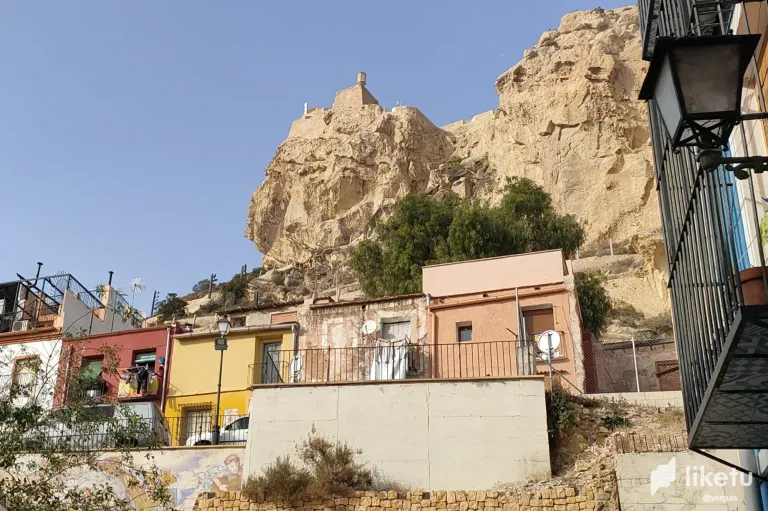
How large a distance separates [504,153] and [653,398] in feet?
177

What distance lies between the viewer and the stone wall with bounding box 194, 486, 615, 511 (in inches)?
686

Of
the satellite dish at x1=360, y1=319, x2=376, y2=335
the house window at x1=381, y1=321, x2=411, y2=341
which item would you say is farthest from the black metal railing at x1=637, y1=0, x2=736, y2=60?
the satellite dish at x1=360, y1=319, x2=376, y2=335

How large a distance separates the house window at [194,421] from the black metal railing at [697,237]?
17.1 meters

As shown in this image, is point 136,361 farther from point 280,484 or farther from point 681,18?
point 681,18

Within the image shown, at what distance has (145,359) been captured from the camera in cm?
2866

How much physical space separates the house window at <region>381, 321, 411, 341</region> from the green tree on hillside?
27.0 ft

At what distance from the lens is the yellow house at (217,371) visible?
2600cm

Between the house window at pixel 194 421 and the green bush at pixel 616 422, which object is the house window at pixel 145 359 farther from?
the green bush at pixel 616 422

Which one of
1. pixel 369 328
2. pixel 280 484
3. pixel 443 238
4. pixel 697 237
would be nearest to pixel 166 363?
pixel 369 328

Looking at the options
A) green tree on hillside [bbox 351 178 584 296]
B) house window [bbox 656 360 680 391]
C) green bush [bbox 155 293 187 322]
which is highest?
green bush [bbox 155 293 187 322]

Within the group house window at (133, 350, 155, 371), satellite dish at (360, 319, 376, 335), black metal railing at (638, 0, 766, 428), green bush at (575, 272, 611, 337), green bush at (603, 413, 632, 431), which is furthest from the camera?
green bush at (575, 272, 611, 337)

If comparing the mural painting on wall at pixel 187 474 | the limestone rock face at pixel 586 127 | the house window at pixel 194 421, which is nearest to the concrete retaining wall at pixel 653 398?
the mural painting on wall at pixel 187 474

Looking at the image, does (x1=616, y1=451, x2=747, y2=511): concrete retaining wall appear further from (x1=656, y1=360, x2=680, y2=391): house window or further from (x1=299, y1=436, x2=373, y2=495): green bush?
(x1=656, y1=360, x2=680, y2=391): house window

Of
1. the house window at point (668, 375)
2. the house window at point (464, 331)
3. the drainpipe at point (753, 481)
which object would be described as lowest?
the drainpipe at point (753, 481)
